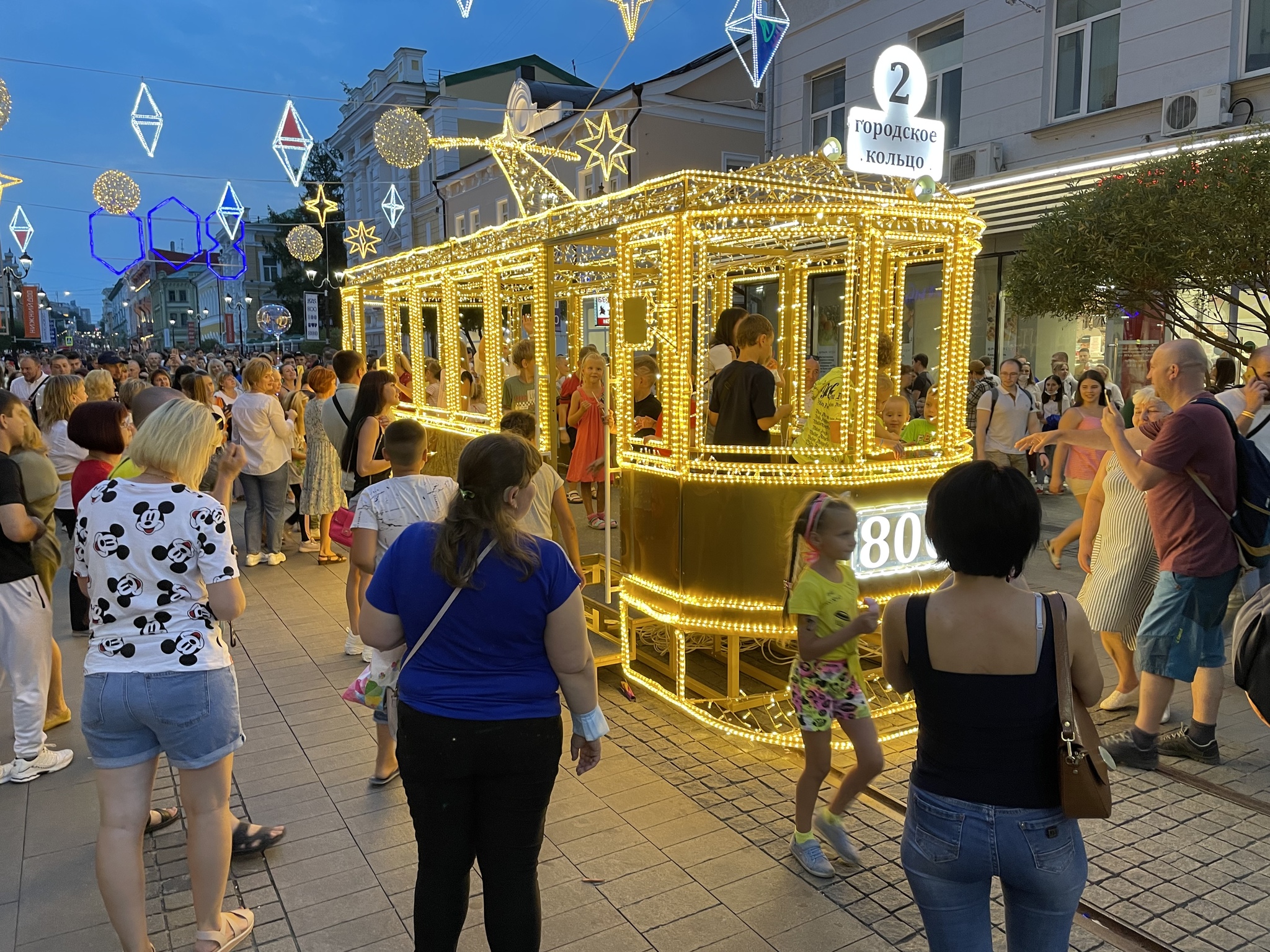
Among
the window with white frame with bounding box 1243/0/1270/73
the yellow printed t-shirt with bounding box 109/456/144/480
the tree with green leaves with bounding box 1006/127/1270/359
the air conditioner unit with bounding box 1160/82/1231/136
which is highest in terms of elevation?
the window with white frame with bounding box 1243/0/1270/73

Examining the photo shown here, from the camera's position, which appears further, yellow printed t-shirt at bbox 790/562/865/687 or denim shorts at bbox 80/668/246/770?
yellow printed t-shirt at bbox 790/562/865/687

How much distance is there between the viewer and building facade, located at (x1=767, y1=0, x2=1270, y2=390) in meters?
10.5

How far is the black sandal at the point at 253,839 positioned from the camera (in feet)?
12.0

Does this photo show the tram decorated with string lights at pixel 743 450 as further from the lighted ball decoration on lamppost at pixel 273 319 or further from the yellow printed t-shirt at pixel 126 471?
the lighted ball decoration on lamppost at pixel 273 319

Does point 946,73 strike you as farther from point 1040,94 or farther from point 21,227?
point 21,227

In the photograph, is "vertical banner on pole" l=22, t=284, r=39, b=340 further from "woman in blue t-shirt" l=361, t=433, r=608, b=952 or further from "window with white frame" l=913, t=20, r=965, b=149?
"woman in blue t-shirt" l=361, t=433, r=608, b=952

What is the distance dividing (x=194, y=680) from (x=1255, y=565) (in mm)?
4683

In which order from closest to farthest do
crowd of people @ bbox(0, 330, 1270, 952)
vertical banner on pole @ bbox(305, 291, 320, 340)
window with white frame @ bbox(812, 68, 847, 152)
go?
1. crowd of people @ bbox(0, 330, 1270, 952)
2. window with white frame @ bbox(812, 68, 847, 152)
3. vertical banner on pole @ bbox(305, 291, 320, 340)

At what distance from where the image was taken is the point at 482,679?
232cm

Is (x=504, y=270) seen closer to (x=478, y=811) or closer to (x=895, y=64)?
(x=895, y=64)

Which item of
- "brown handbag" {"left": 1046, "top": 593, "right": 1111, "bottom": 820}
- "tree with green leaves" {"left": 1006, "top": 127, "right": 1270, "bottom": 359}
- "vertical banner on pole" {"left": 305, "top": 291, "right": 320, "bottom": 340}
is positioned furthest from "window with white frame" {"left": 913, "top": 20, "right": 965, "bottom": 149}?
"vertical banner on pole" {"left": 305, "top": 291, "right": 320, "bottom": 340}

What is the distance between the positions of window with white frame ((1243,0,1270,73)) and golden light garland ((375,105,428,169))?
937cm

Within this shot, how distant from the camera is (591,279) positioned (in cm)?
961

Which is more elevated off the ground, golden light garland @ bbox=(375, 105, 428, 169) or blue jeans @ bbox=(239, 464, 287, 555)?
golden light garland @ bbox=(375, 105, 428, 169)
